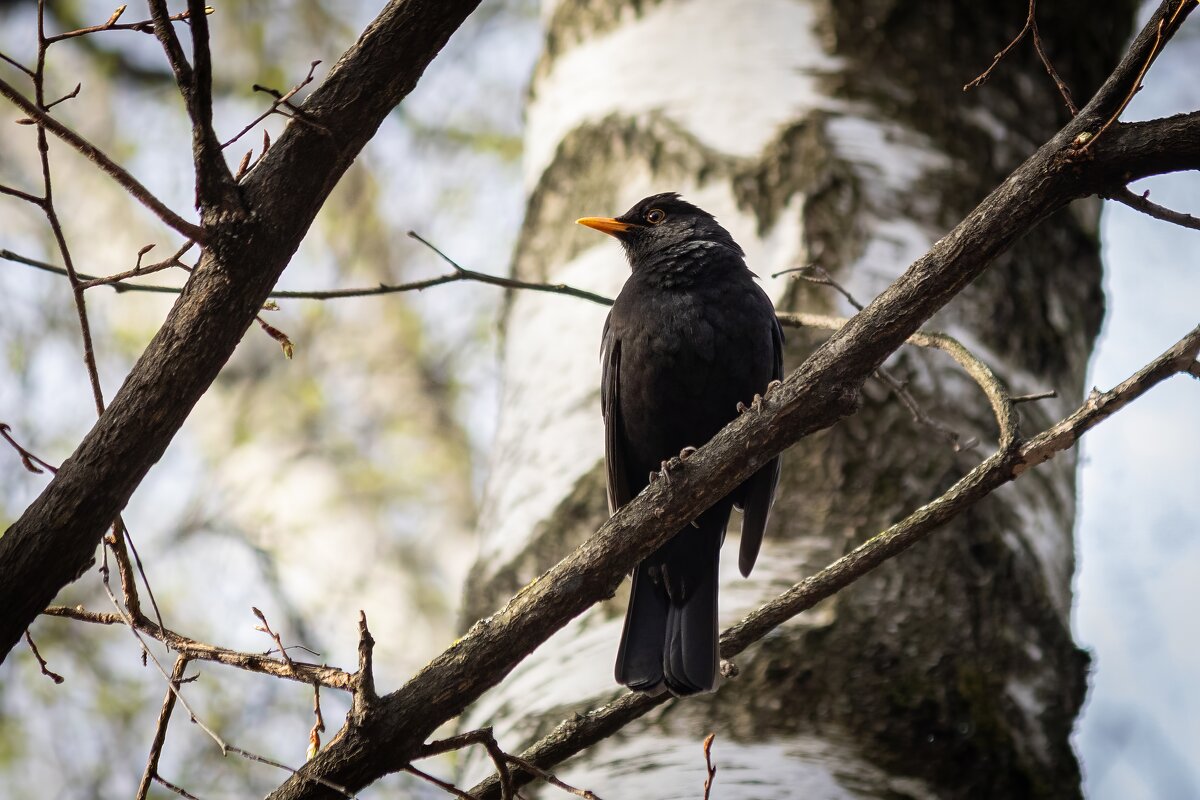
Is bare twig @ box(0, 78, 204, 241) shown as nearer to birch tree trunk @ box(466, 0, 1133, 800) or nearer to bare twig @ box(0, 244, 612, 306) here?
bare twig @ box(0, 244, 612, 306)

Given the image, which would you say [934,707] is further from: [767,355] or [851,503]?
[767,355]

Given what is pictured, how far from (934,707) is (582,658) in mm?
880

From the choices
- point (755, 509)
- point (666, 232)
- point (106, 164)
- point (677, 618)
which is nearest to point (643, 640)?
point (677, 618)

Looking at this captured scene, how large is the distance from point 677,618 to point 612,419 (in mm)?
690

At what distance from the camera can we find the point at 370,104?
6.78 ft

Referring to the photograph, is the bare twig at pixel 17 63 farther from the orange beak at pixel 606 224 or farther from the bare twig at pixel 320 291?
the orange beak at pixel 606 224

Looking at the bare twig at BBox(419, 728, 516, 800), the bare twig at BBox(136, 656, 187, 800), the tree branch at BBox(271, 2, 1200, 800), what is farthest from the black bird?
the bare twig at BBox(136, 656, 187, 800)

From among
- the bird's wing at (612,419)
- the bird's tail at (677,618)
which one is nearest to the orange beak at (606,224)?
the bird's wing at (612,419)

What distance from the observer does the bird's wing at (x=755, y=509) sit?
3.08 meters

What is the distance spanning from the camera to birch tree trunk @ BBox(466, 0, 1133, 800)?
9.09 feet

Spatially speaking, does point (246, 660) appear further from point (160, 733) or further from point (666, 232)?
point (666, 232)

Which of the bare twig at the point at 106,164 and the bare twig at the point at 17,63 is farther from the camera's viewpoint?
the bare twig at the point at 17,63

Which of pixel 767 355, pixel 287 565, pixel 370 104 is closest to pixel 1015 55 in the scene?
pixel 767 355

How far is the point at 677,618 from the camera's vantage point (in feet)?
10.3
